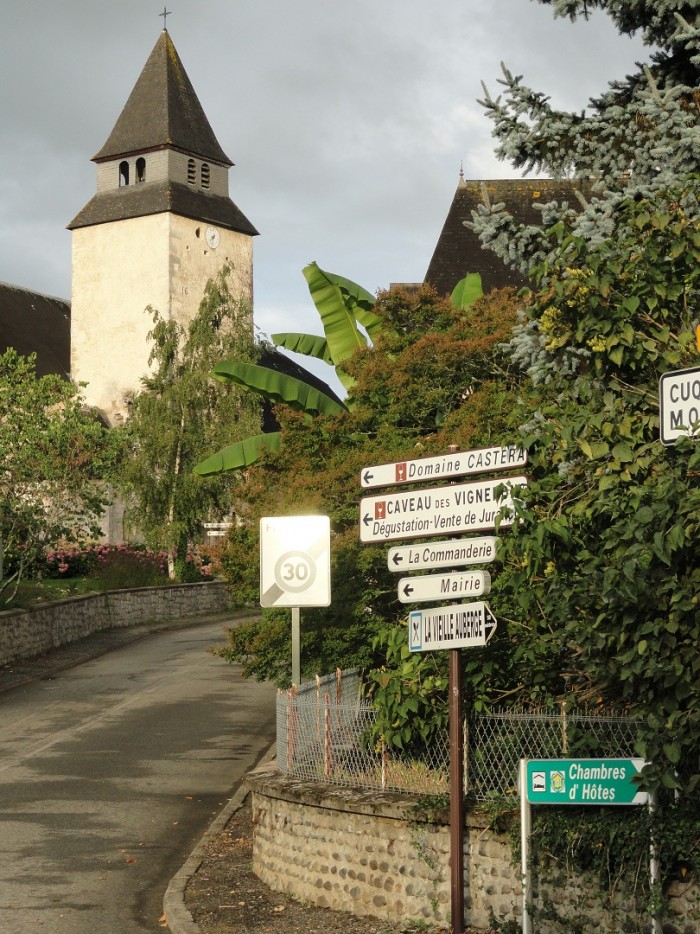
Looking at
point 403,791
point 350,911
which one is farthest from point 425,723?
point 350,911

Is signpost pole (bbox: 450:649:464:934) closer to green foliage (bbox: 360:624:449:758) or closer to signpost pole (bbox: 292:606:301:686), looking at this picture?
green foliage (bbox: 360:624:449:758)

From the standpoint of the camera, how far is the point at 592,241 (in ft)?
33.0

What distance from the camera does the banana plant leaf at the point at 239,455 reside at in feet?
62.8

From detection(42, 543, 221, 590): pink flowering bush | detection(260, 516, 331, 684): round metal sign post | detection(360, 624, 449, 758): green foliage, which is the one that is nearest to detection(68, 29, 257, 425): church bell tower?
detection(42, 543, 221, 590): pink flowering bush

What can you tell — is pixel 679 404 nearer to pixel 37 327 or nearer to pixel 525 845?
Answer: pixel 525 845

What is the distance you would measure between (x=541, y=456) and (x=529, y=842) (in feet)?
8.26

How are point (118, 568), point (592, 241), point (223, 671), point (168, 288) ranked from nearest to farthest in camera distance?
1. point (592, 241)
2. point (223, 671)
3. point (118, 568)
4. point (168, 288)

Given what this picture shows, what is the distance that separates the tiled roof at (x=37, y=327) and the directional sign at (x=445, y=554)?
5484cm

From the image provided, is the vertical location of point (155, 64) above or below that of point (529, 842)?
above

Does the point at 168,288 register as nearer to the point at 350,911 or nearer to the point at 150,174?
the point at 150,174

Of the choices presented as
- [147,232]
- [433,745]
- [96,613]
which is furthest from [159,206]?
[433,745]

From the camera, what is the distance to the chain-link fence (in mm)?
9539

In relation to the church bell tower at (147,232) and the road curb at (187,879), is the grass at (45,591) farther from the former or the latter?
the church bell tower at (147,232)

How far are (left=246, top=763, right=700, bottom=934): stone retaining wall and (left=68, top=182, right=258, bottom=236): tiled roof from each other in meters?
53.5
